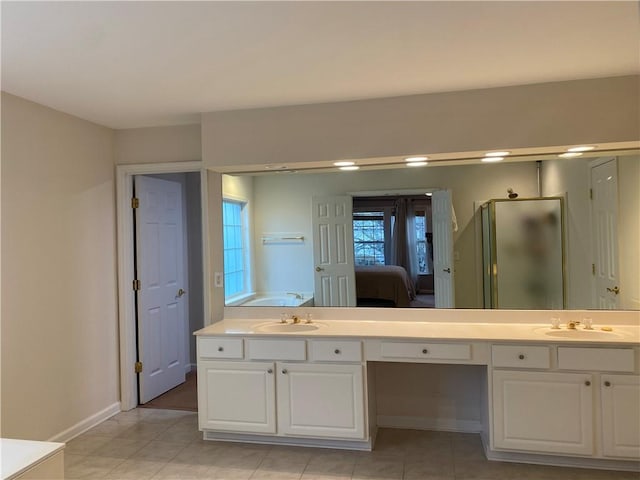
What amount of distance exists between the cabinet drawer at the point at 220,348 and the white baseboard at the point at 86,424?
1.18 m

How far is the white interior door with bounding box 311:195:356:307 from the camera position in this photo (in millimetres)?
3471

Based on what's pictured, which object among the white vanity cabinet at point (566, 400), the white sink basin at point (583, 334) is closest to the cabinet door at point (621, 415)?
the white vanity cabinet at point (566, 400)

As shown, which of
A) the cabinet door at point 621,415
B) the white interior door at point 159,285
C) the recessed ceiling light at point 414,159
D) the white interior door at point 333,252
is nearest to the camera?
the cabinet door at point 621,415

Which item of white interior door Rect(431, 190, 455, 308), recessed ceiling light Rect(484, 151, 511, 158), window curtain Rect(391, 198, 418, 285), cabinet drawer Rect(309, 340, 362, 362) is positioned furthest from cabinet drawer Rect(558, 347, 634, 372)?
recessed ceiling light Rect(484, 151, 511, 158)

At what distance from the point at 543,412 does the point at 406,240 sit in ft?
4.57

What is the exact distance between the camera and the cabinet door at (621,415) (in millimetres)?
2570

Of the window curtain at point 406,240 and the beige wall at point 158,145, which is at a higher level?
the beige wall at point 158,145

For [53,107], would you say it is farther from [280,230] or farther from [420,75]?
[420,75]

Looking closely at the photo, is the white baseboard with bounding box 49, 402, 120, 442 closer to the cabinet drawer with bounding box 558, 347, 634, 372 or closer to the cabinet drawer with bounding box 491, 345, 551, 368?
the cabinet drawer with bounding box 491, 345, 551, 368

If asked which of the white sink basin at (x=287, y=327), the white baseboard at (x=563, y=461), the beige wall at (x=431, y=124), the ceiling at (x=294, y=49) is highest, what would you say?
the ceiling at (x=294, y=49)

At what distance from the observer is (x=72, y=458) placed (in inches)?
119

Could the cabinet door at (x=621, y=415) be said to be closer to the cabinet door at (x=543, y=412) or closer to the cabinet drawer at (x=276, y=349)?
the cabinet door at (x=543, y=412)

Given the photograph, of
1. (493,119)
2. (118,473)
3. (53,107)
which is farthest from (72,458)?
(493,119)

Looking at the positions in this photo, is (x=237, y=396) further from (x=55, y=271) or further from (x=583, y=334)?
(x=583, y=334)
